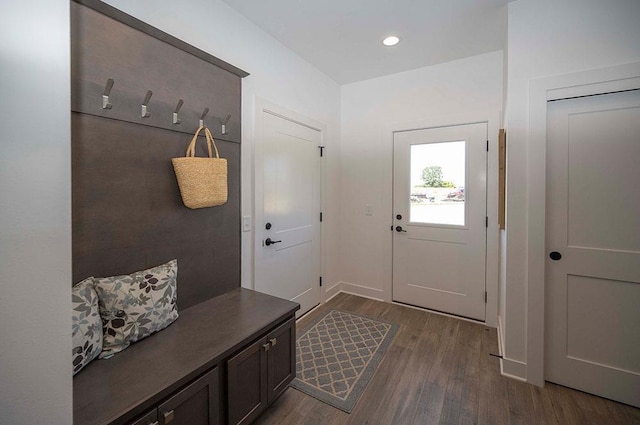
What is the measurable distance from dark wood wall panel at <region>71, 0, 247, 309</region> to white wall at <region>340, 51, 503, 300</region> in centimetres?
184

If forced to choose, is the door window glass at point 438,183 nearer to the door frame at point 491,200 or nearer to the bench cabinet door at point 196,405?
the door frame at point 491,200

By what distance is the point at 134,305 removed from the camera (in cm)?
140

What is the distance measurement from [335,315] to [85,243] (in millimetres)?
2320

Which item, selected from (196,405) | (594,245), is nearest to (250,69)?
(196,405)

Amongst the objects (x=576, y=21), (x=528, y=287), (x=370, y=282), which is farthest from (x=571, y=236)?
(x=370, y=282)

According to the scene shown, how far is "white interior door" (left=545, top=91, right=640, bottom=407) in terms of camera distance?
1.76m

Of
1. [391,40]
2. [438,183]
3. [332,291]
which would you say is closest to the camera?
[391,40]

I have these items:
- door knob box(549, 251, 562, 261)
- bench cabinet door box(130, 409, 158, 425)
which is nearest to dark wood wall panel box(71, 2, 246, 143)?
bench cabinet door box(130, 409, 158, 425)

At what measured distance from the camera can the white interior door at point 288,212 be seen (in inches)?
98.0

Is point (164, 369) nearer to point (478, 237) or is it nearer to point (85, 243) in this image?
point (85, 243)

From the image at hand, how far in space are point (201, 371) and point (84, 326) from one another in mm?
519

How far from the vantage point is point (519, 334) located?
6.65 ft

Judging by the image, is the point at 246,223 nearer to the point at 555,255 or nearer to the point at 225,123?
the point at 225,123

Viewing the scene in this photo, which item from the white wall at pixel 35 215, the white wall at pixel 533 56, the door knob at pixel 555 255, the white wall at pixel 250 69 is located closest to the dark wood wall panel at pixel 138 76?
the white wall at pixel 250 69
